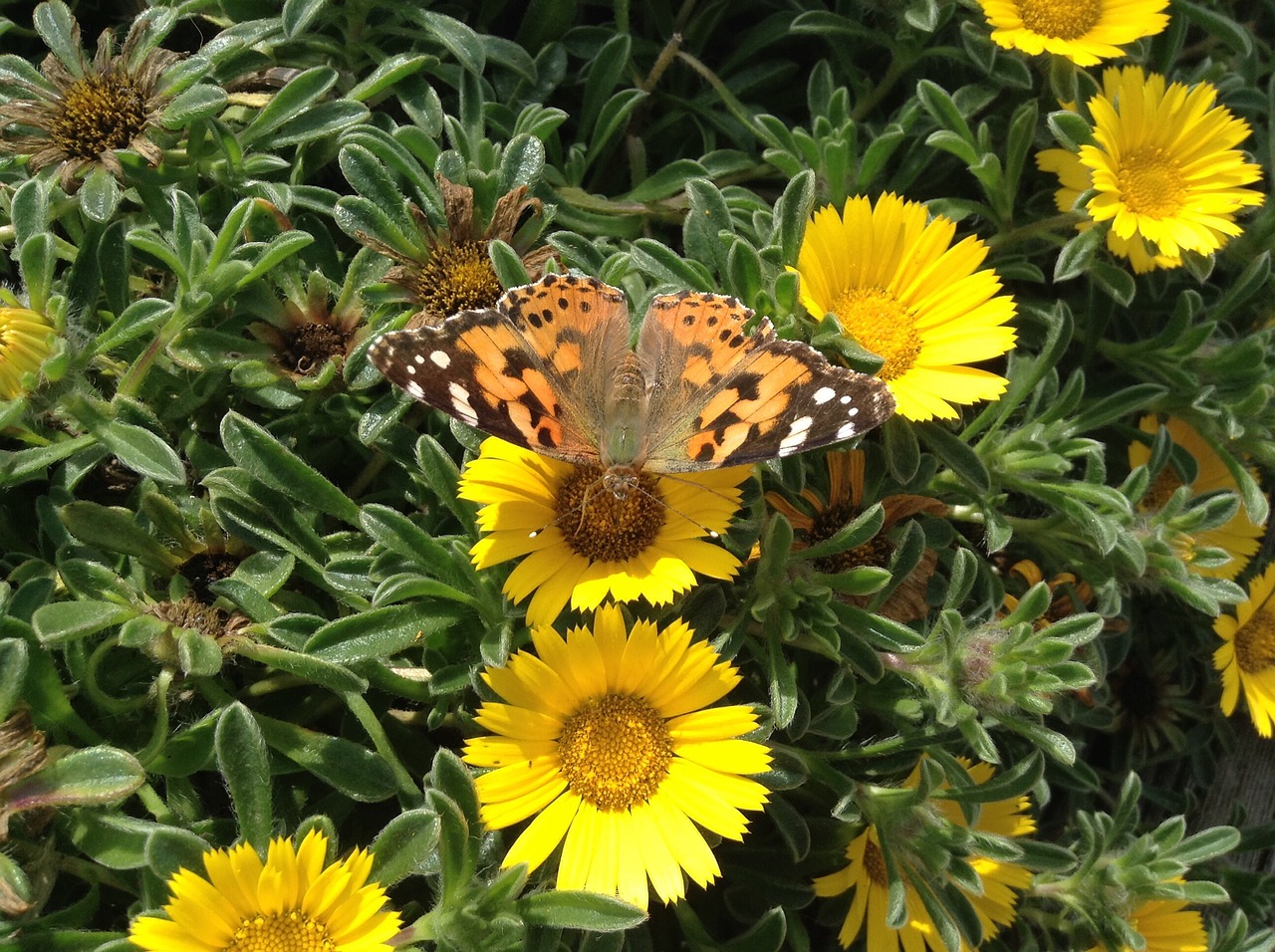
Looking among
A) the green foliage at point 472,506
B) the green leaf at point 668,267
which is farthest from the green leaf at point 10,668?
the green leaf at point 668,267

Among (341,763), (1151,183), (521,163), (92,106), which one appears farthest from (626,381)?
(1151,183)

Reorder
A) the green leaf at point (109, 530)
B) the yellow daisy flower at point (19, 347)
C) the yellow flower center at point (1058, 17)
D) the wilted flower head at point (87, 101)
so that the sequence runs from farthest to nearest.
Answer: the yellow flower center at point (1058, 17), the wilted flower head at point (87, 101), the green leaf at point (109, 530), the yellow daisy flower at point (19, 347)

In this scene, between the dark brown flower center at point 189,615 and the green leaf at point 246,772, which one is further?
the dark brown flower center at point 189,615

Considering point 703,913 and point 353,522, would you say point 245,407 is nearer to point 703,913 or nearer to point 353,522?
point 353,522

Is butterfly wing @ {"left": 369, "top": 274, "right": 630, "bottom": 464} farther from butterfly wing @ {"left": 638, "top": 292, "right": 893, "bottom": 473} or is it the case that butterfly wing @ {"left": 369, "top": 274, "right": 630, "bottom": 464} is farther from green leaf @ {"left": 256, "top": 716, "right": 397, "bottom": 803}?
green leaf @ {"left": 256, "top": 716, "right": 397, "bottom": 803}

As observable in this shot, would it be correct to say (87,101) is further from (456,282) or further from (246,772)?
(246,772)

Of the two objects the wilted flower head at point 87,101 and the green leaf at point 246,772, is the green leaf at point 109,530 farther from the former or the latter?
the wilted flower head at point 87,101

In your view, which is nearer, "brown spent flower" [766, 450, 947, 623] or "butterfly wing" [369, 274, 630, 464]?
"butterfly wing" [369, 274, 630, 464]

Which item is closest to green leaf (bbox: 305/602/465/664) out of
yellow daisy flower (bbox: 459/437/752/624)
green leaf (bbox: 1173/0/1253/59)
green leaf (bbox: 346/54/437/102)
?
yellow daisy flower (bbox: 459/437/752/624)
